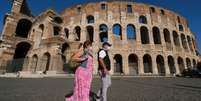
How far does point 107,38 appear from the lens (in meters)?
23.5

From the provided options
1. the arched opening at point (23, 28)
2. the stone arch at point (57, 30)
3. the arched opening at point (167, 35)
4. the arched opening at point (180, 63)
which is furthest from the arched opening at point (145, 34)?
the arched opening at point (23, 28)

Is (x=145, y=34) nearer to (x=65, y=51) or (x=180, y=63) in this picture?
(x=180, y=63)

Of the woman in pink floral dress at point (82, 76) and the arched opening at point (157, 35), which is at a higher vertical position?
the arched opening at point (157, 35)

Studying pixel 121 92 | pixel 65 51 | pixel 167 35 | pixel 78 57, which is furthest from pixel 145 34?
pixel 78 57

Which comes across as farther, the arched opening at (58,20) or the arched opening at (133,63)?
the arched opening at (58,20)

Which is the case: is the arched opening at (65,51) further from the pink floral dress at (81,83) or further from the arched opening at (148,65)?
the pink floral dress at (81,83)

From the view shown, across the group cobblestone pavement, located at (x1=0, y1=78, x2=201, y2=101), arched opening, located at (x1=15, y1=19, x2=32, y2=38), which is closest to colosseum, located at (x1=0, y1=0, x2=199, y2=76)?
arched opening, located at (x1=15, y1=19, x2=32, y2=38)

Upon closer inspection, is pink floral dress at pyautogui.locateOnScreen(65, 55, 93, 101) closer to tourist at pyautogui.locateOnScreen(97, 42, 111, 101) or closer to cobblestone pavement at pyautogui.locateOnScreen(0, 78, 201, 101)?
tourist at pyautogui.locateOnScreen(97, 42, 111, 101)

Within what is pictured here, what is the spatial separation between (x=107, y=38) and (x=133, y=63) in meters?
5.51

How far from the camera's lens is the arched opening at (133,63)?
884 inches

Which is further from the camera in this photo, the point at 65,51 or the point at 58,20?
the point at 58,20

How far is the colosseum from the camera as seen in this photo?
2075cm

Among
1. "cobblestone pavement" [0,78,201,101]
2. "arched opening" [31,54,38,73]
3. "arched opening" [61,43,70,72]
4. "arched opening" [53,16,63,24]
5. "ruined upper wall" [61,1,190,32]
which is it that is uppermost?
"ruined upper wall" [61,1,190,32]

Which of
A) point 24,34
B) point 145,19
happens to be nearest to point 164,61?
point 145,19
